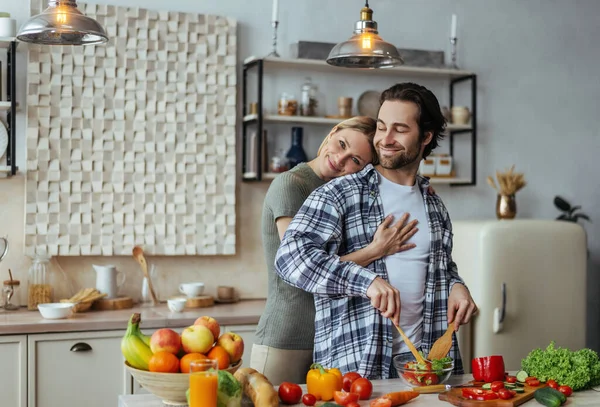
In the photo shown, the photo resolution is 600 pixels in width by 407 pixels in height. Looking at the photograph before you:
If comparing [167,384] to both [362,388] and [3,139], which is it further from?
[3,139]

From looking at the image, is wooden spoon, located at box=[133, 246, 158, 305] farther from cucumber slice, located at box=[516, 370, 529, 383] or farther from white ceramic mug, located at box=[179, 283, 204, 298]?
cucumber slice, located at box=[516, 370, 529, 383]

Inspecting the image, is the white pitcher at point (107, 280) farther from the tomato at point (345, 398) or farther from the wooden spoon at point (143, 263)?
the tomato at point (345, 398)

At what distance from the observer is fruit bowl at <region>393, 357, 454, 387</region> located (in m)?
2.20

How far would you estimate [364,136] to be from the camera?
2.73 metres

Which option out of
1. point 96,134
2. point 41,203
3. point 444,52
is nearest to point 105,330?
point 41,203

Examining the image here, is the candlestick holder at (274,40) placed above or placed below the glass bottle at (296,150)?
above

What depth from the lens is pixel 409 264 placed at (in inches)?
97.0

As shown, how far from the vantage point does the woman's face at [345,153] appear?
2.72m

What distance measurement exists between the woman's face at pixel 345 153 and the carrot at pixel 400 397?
3.05ft

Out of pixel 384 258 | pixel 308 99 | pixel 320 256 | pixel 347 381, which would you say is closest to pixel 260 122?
pixel 308 99

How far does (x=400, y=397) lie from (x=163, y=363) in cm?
63

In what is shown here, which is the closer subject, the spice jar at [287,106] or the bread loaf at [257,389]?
the bread loaf at [257,389]

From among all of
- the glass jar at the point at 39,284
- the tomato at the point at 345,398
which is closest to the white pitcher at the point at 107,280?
the glass jar at the point at 39,284

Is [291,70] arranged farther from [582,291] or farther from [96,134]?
[582,291]
